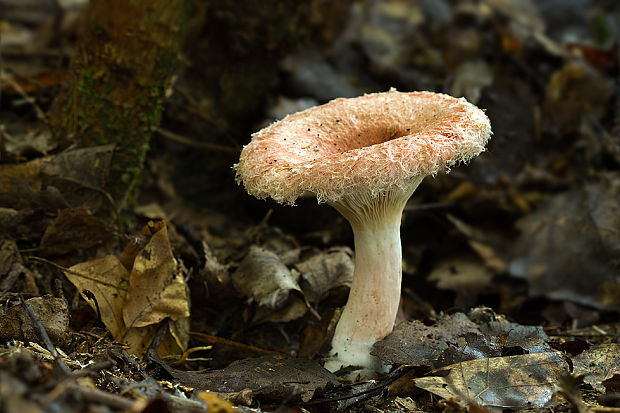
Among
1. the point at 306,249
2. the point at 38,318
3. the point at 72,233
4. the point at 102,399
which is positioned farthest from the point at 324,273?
the point at 102,399

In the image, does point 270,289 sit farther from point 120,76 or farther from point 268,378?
point 120,76

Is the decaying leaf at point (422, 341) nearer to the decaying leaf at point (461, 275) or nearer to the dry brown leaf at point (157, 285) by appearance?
the dry brown leaf at point (157, 285)

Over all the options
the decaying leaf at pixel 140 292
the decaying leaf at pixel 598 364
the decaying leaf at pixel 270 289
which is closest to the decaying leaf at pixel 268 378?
the decaying leaf at pixel 140 292

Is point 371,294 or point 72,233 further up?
point 371,294

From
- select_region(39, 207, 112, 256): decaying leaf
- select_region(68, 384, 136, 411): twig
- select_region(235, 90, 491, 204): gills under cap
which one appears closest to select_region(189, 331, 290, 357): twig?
select_region(39, 207, 112, 256): decaying leaf

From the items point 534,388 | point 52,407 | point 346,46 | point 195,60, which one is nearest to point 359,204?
point 534,388

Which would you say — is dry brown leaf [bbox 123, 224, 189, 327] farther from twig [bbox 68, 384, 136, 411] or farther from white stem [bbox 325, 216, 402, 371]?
twig [bbox 68, 384, 136, 411]
